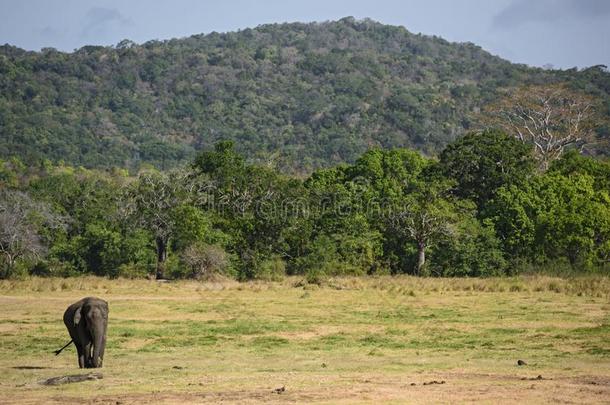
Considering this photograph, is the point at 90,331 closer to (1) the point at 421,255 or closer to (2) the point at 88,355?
(2) the point at 88,355

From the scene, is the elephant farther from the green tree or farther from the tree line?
the green tree

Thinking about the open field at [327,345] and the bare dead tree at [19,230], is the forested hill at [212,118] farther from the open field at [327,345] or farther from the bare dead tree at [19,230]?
the open field at [327,345]

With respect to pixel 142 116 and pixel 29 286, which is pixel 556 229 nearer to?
pixel 29 286

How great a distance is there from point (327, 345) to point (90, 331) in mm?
6951

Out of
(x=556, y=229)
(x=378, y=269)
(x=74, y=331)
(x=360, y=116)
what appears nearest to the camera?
(x=74, y=331)

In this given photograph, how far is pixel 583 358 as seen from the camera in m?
21.9

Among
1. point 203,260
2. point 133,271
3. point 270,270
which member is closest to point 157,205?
point 133,271

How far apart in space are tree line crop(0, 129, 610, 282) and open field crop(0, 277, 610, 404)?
36.9ft

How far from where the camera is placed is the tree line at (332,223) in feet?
192

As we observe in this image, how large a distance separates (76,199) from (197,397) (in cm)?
5991

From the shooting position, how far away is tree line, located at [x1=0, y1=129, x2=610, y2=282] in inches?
2302

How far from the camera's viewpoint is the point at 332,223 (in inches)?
2527

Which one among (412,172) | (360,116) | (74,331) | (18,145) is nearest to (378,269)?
(412,172)

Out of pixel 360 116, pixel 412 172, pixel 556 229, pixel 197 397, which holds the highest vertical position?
pixel 360 116
